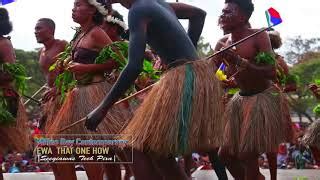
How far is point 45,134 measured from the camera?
4438mm

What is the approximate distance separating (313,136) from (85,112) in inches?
93.3

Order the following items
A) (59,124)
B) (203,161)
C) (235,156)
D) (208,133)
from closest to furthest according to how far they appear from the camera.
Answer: (208,133)
(59,124)
(235,156)
(203,161)

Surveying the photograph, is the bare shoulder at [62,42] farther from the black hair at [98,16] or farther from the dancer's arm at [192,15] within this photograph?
A: the dancer's arm at [192,15]

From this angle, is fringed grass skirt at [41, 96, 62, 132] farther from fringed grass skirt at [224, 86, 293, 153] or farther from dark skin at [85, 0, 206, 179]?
dark skin at [85, 0, 206, 179]

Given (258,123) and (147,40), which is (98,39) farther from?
(147,40)

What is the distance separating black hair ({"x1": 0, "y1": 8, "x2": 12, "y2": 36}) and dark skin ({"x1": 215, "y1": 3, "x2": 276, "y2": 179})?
1.64 metres

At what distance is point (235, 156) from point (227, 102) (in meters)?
0.44

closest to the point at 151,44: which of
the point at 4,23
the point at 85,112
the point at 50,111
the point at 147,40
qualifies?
the point at 147,40

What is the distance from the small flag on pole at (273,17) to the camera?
3.78 meters

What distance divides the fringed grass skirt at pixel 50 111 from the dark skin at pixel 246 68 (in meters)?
1.22

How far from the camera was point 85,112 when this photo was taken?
4.21 meters

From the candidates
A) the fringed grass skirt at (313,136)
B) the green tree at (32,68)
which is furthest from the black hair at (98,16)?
the green tree at (32,68)

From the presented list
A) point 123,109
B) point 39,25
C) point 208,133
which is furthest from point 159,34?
point 39,25

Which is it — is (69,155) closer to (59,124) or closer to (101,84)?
(59,124)
